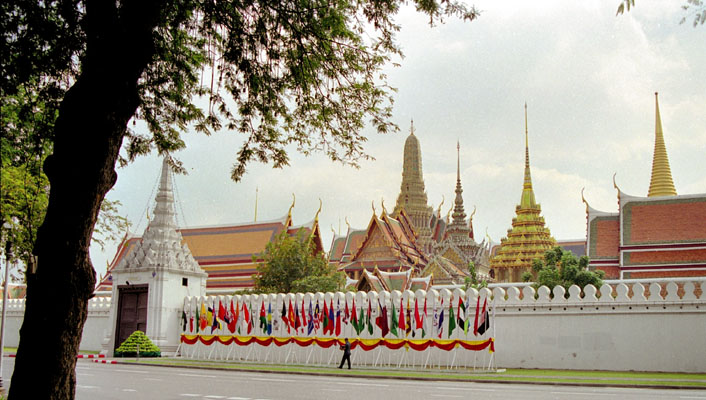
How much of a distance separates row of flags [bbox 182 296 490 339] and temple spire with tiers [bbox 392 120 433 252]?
4188 cm

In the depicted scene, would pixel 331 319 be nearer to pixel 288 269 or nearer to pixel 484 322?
pixel 484 322

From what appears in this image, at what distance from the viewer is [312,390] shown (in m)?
12.6

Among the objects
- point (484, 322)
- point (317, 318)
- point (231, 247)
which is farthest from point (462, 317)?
point (231, 247)

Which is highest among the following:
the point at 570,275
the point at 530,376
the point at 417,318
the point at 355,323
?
the point at 570,275

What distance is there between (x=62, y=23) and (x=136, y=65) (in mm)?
2807

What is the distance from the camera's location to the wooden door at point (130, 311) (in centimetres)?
2619

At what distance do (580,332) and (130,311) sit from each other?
1743cm

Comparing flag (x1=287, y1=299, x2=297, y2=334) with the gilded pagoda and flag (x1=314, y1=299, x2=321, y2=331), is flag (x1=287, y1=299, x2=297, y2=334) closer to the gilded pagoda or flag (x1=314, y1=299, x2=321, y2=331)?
flag (x1=314, y1=299, x2=321, y2=331)

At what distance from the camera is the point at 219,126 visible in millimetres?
9875

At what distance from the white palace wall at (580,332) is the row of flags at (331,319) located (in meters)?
0.24

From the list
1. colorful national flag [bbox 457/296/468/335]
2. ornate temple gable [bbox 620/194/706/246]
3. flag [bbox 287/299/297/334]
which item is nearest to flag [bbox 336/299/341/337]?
flag [bbox 287/299/297/334]

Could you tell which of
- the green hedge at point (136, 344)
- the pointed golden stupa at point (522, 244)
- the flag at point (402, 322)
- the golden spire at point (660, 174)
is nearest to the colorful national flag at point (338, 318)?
the flag at point (402, 322)

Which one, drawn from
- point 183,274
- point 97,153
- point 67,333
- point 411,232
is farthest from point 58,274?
point 411,232

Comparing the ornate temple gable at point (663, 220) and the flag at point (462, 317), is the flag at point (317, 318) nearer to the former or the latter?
the flag at point (462, 317)
